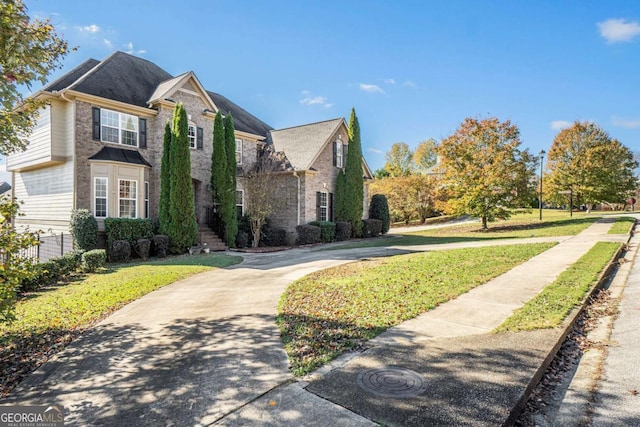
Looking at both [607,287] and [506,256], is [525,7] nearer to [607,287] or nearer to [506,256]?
[506,256]

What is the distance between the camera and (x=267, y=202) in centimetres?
1973

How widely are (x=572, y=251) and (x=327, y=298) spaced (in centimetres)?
1016

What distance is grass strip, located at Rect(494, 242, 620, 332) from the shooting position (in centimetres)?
529

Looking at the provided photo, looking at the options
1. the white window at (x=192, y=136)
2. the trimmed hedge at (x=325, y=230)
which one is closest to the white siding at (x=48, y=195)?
the white window at (x=192, y=136)

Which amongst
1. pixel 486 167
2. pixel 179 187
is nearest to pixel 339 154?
pixel 486 167

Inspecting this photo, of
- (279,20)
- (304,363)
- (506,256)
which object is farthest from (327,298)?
(279,20)

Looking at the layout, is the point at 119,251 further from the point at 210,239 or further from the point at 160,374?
the point at 160,374

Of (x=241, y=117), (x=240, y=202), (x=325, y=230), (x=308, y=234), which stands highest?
(x=241, y=117)

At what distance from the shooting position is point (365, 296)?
23.5ft

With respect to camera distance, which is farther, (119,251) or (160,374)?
(119,251)

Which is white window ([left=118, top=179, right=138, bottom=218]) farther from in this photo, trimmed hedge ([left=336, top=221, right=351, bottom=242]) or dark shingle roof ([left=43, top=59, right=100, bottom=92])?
trimmed hedge ([left=336, top=221, right=351, bottom=242])

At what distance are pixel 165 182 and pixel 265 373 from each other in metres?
14.2

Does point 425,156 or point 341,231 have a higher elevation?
point 425,156

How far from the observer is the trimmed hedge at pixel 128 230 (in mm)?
14469
